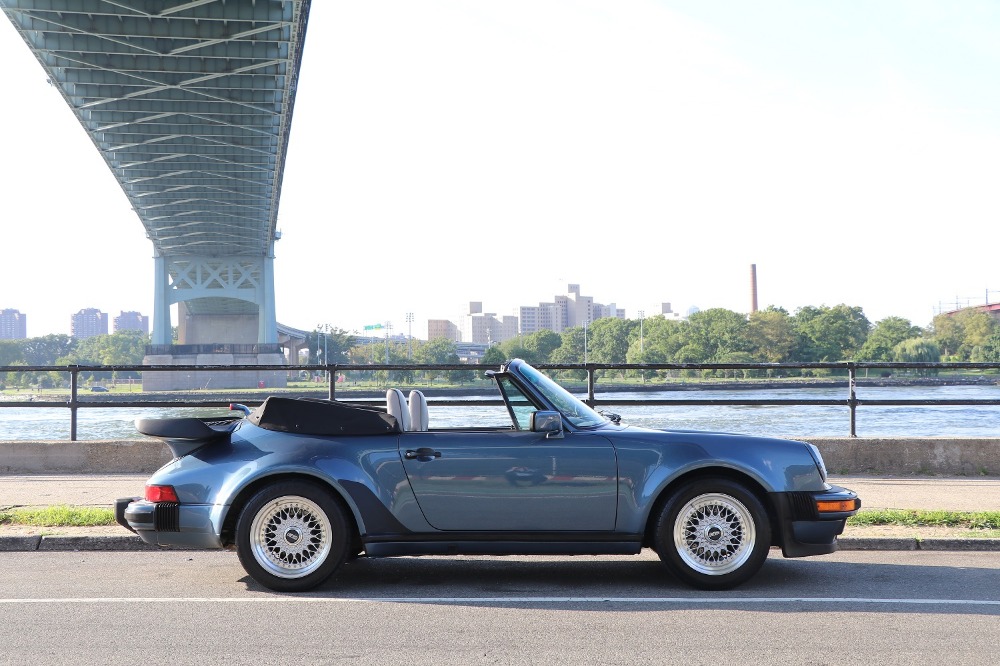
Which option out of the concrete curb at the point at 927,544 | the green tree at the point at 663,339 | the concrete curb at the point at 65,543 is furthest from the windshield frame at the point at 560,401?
the green tree at the point at 663,339

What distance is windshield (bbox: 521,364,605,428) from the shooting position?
220 inches

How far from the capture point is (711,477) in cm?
540

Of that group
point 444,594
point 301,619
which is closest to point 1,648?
point 301,619

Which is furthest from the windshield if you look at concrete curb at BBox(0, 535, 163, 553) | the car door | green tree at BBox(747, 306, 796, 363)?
green tree at BBox(747, 306, 796, 363)

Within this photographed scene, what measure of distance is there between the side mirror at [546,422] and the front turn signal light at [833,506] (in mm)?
1385

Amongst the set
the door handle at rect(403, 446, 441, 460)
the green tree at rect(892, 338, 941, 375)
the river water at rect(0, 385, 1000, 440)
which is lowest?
the river water at rect(0, 385, 1000, 440)

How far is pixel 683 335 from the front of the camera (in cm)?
9912

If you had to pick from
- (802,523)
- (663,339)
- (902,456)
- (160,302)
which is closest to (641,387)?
(902,456)

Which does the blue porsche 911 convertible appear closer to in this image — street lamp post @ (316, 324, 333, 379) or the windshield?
the windshield

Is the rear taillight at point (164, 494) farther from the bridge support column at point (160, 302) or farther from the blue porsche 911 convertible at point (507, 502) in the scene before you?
the bridge support column at point (160, 302)

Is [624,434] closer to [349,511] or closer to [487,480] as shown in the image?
[487,480]

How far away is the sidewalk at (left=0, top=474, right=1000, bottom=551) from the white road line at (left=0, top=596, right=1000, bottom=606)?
1591 mm

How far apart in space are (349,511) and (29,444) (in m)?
6.71

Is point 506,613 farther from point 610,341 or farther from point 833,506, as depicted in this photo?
point 610,341
